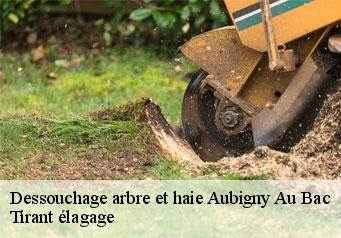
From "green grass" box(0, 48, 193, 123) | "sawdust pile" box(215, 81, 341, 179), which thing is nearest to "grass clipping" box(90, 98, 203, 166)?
"sawdust pile" box(215, 81, 341, 179)

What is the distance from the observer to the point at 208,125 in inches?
265

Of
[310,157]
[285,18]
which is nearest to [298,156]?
[310,157]

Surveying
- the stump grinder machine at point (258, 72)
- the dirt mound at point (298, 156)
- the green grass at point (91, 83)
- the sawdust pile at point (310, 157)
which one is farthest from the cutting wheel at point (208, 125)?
the green grass at point (91, 83)

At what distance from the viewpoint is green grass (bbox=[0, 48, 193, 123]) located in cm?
844

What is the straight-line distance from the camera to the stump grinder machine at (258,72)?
5.95 meters

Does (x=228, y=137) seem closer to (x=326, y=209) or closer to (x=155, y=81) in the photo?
(x=326, y=209)

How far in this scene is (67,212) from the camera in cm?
550

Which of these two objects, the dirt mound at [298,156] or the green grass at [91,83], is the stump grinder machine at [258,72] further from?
the green grass at [91,83]

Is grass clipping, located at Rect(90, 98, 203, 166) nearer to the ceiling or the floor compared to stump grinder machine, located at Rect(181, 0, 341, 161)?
nearer to the floor

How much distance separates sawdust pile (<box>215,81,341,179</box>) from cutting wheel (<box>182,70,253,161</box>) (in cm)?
45

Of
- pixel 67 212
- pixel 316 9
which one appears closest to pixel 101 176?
pixel 67 212

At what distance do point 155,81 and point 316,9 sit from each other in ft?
10.4

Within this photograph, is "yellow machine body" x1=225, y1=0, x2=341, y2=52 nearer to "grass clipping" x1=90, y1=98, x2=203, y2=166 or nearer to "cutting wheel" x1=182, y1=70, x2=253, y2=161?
"cutting wheel" x1=182, y1=70, x2=253, y2=161

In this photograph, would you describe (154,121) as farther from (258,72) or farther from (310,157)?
(310,157)
